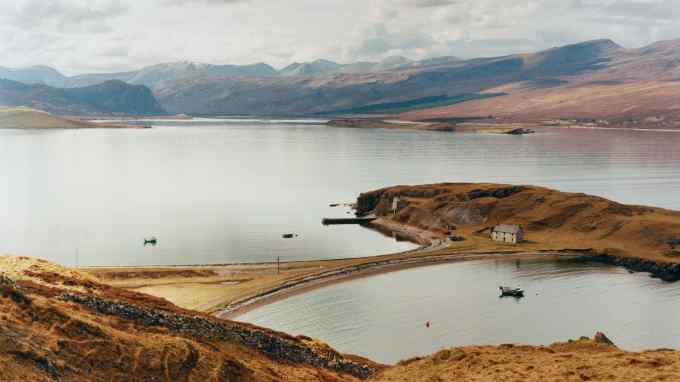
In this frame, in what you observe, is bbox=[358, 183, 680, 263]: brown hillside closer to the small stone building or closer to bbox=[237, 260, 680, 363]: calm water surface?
the small stone building

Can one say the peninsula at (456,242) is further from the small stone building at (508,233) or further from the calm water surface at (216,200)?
the calm water surface at (216,200)

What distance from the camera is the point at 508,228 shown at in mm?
93375

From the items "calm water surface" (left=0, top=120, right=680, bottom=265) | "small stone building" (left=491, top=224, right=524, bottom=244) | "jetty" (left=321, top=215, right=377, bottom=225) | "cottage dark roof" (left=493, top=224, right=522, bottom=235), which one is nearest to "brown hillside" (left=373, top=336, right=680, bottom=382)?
"calm water surface" (left=0, top=120, right=680, bottom=265)

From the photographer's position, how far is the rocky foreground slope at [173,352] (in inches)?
912

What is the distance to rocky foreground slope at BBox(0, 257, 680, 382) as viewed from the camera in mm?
23156

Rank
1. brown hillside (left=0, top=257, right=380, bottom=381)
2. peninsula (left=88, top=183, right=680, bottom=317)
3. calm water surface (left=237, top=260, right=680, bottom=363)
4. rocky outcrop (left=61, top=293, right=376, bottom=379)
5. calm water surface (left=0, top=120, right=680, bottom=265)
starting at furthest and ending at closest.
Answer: calm water surface (left=0, top=120, right=680, bottom=265) < peninsula (left=88, top=183, right=680, bottom=317) < calm water surface (left=237, top=260, right=680, bottom=363) < rocky outcrop (left=61, top=293, right=376, bottom=379) < brown hillside (left=0, top=257, right=380, bottom=381)

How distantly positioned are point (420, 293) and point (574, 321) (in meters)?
15.4

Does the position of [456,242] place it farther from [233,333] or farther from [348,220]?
[233,333]

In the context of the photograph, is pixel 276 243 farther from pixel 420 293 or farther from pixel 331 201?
pixel 331 201

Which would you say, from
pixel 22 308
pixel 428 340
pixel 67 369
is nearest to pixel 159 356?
pixel 67 369

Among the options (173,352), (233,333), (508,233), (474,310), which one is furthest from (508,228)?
(173,352)

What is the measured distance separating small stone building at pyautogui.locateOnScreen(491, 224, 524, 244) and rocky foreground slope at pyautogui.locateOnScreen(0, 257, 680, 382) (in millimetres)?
60964

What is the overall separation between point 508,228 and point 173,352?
244 feet

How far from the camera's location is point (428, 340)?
54.6 metres
